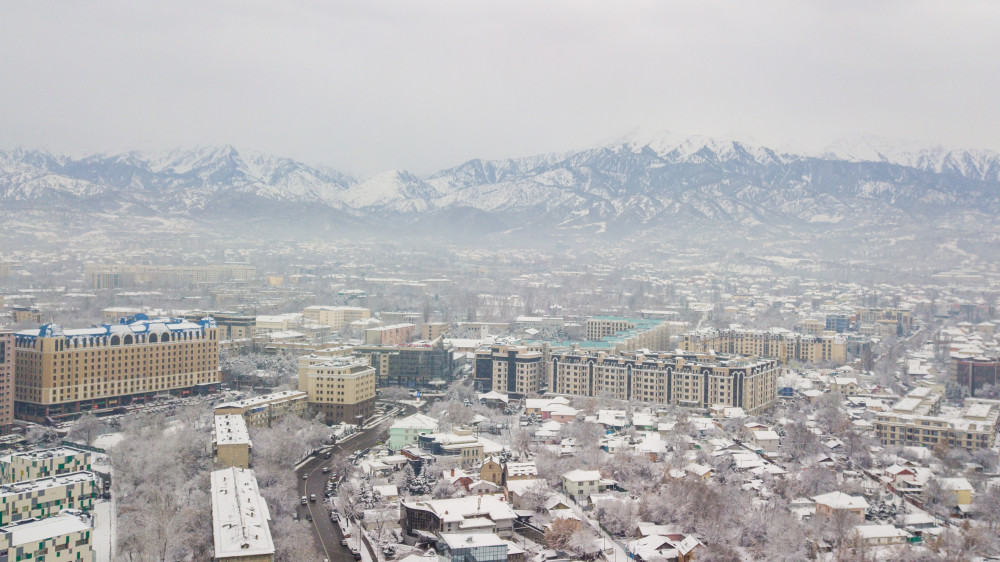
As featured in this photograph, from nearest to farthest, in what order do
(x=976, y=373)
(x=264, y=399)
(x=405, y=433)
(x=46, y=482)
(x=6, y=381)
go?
(x=46, y=482) < (x=405, y=433) < (x=6, y=381) < (x=264, y=399) < (x=976, y=373)

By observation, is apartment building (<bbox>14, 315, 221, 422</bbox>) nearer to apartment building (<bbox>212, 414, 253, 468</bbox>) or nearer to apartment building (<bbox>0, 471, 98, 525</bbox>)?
apartment building (<bbox>212, 414, 253, 468</bbox>)

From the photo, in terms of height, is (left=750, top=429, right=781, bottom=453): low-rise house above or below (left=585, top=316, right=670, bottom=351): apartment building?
below

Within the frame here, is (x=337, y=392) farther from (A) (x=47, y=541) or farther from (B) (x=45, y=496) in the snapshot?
(A) (x=47, y=541)

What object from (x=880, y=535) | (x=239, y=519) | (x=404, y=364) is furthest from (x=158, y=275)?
(x=880, y=535)

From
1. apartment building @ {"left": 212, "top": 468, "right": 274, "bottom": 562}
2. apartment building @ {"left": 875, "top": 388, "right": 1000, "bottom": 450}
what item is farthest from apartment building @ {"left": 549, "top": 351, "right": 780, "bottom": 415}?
apartment building @ {"left": 212, "top": 468, "right": 274, "bottom": 562}

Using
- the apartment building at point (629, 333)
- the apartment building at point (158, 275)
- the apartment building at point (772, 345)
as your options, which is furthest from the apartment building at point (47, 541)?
the apartment building at point (158, 275)

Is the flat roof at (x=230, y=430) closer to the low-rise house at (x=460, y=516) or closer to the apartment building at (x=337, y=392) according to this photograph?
the apartment building at (x=337, y=392)
